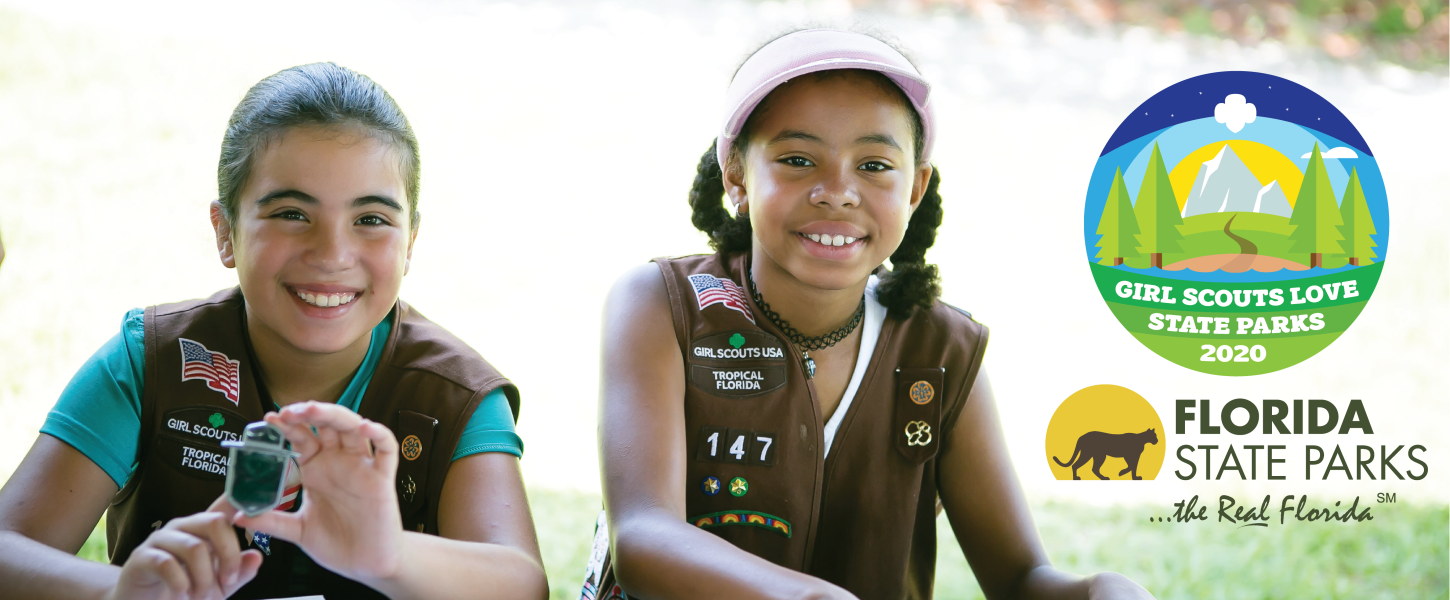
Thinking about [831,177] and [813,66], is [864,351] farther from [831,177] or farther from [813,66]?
[813,66]

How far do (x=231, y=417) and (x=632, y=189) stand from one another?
13.0 ft

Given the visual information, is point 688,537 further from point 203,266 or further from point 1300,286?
point 203,266

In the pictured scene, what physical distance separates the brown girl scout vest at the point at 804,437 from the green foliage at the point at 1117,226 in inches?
90.3

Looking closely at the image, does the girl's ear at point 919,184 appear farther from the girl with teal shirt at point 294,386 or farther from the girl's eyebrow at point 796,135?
the girl with teal shirt at point 294,386

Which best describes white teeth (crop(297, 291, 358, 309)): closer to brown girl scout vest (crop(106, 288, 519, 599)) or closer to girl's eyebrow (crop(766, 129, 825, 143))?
brown girl scout vest (crop(106, 288, 519, 599))

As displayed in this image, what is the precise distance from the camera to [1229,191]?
4.45 m

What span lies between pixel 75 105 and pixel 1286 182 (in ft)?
18.4

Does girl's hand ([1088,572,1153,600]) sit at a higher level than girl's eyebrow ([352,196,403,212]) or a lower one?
lower

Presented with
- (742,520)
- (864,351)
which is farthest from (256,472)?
(864,351)

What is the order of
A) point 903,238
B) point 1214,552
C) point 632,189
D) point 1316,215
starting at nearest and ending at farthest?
point 903,238 < point 1214,552 < point 1316,215 < point 632,189

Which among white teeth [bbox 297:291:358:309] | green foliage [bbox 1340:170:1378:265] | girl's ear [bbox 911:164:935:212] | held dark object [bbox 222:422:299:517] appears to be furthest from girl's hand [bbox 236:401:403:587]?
green foliage [bbox 1340:170:1378:265]

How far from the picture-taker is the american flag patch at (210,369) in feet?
6.56

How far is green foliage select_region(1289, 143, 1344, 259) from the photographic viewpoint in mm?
4223

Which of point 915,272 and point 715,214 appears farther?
point 715,214
